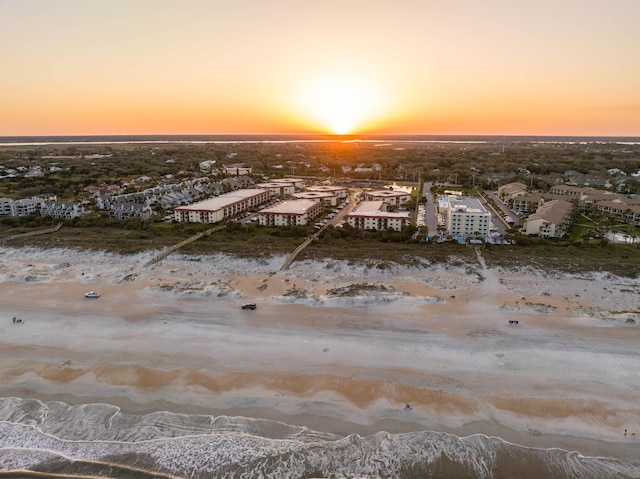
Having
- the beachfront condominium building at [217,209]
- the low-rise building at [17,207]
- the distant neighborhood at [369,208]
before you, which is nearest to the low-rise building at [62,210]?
the distant neighborhood at [369,208]

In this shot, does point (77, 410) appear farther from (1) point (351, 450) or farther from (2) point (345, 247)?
(2) point (345, 247)

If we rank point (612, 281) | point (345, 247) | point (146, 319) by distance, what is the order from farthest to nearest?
point (345, 247)
point (612, 281)
point (146, 319)

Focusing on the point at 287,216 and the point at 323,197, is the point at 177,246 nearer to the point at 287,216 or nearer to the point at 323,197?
the point at 287,216

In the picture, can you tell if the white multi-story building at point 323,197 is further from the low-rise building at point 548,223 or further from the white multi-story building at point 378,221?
the low-rise building at point 548,223

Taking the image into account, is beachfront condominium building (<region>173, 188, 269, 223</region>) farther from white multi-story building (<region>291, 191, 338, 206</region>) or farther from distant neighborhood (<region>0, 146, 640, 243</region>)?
white multi-story building (<region>291, 191, 338, 206</region>)

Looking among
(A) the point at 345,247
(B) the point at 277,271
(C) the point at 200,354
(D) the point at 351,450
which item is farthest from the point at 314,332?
(A) the point at 345,247

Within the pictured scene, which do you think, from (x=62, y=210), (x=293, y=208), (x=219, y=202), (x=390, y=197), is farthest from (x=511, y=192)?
(x=62, y=210)
